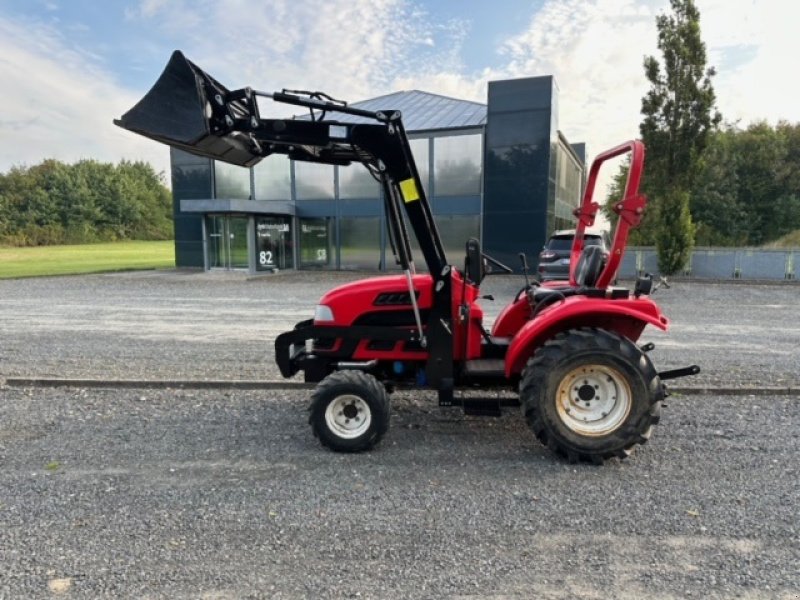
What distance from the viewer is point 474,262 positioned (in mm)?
4012

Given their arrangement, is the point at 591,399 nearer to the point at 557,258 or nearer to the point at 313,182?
the point at 557,258

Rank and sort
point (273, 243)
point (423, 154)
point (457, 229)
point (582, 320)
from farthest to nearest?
point (273, 243), point (423, 154), point (457, 229), point (582, 320)

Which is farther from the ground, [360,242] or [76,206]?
[76,206]

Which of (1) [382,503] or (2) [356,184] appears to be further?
(2) [356,184]

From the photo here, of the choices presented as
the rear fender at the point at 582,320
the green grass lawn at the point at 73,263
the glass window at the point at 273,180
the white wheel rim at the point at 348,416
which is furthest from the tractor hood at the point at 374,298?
the green grass lawn at the point at 73,263

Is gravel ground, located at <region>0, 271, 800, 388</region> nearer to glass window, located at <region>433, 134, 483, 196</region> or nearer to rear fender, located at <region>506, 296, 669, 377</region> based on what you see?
rear fender, located at <region>506, 296, 669, 377</region>

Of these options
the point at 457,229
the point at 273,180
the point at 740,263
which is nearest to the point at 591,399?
the point at 457,229

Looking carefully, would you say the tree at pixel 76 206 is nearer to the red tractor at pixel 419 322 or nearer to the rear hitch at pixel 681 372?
the red tractor at pixel 419 322

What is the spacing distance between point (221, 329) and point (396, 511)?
6.81 metres

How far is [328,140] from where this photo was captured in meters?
4.07

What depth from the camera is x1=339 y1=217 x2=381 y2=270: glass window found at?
72.5 feet

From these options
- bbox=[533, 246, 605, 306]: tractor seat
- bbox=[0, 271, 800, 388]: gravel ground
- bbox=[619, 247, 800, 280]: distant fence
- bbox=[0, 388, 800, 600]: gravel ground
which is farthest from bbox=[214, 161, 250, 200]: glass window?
bbox=[533, 246, 605, 306]: tractor seat

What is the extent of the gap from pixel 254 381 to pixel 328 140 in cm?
306

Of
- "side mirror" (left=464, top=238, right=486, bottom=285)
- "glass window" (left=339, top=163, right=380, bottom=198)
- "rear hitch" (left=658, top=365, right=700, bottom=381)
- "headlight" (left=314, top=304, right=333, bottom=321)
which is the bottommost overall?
"rear hitch" (left=658, top=365, right=700, bottom=381)
